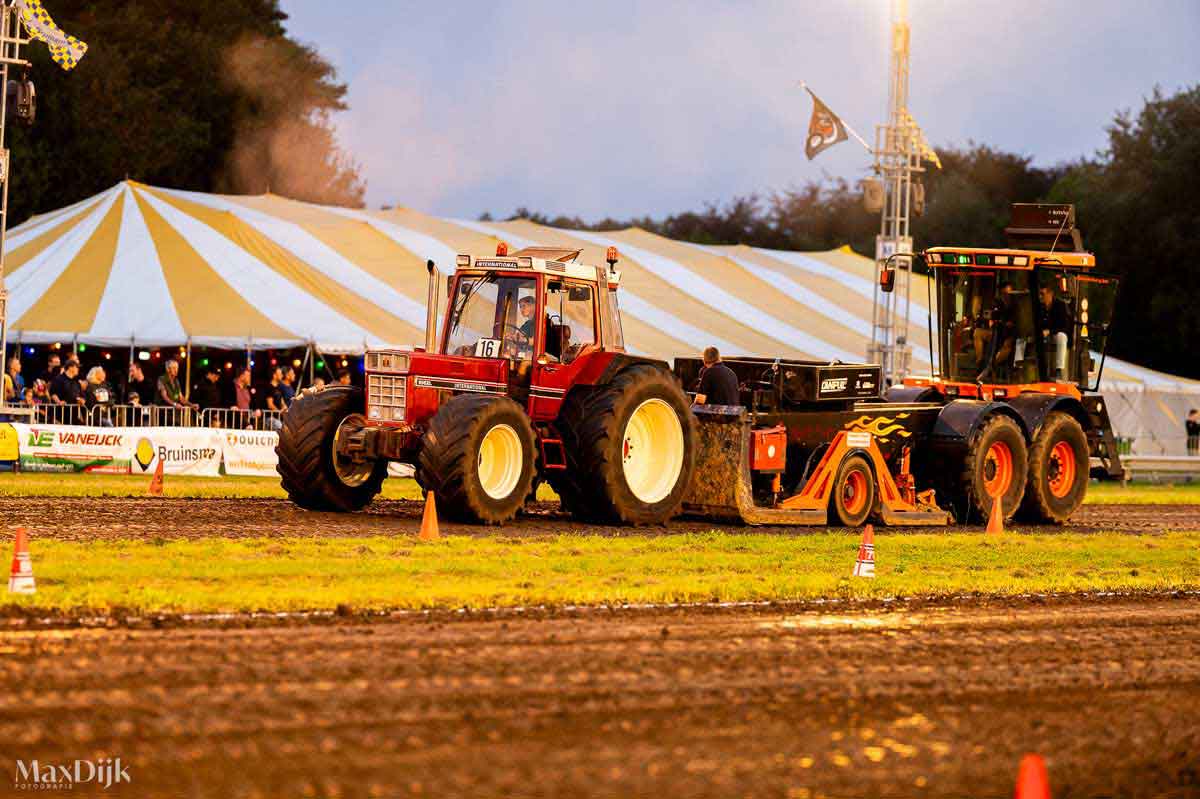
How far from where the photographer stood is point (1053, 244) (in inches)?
885

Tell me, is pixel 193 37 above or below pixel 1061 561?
above

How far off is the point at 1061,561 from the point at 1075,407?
7.21 m

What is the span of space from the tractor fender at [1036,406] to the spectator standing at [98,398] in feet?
45.6

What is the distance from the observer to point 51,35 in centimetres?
2700

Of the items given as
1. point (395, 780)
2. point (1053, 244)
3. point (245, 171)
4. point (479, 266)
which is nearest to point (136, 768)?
point (395, 780)

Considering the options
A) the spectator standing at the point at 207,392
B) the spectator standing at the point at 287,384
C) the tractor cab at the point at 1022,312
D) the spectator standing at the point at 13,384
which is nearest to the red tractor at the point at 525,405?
the tractor cab at the point at 1022,312

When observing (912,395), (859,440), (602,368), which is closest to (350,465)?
(602,368)

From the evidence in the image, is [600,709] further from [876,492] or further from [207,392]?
[207,392]

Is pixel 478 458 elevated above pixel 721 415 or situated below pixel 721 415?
below

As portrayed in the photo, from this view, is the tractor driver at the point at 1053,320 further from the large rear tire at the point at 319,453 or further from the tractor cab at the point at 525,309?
the large rear tire at the point at 319,453

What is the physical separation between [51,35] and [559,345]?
1344 cm

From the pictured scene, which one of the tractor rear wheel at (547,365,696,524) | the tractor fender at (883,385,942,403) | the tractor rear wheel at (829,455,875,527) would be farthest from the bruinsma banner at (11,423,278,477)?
the tractor rear wheel at (829,455,875,527)

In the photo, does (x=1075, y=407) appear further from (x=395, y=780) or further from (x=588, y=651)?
(x=395, y=780)

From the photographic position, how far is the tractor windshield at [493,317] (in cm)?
1752
